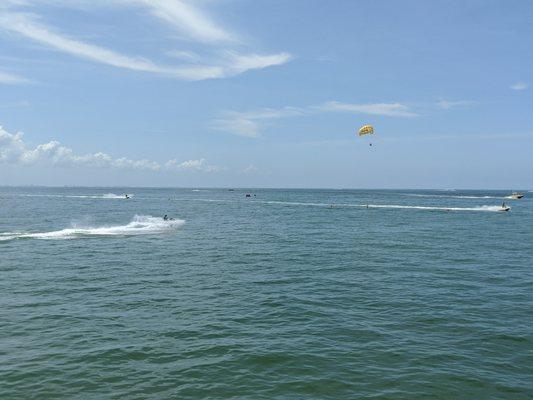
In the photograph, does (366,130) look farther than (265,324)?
Yes

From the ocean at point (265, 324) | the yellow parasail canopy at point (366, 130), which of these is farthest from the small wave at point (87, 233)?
the yellow parasail canopy at point (366, 130)

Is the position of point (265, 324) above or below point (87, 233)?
below

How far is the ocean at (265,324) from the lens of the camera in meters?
17.9

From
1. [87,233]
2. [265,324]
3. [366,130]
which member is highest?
[366,130]

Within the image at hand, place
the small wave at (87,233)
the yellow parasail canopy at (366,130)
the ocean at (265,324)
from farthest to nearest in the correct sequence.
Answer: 1. the yellow parasail canopy at (366,130)
2. the small wave at (87,233)
3. the ocean at (265,324)

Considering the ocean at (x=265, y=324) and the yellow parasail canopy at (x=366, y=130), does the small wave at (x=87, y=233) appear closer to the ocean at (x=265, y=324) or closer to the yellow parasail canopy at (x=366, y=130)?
the ocean at (x=265, y=324)

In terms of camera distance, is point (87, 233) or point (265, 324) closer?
point (265, 324)

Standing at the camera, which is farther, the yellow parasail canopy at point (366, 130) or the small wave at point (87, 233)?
the yellow parasail canopy at point (366, 130)

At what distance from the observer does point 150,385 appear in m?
17.5

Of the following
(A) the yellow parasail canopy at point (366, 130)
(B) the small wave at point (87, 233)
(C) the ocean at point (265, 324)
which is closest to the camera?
(C) the ocean at point (265, 324)

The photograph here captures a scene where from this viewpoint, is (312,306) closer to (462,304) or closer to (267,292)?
(267,292)

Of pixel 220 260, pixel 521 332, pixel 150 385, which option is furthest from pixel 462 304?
pixel 220 260

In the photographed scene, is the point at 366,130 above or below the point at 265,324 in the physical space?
above

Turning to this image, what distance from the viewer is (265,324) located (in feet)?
82.2
